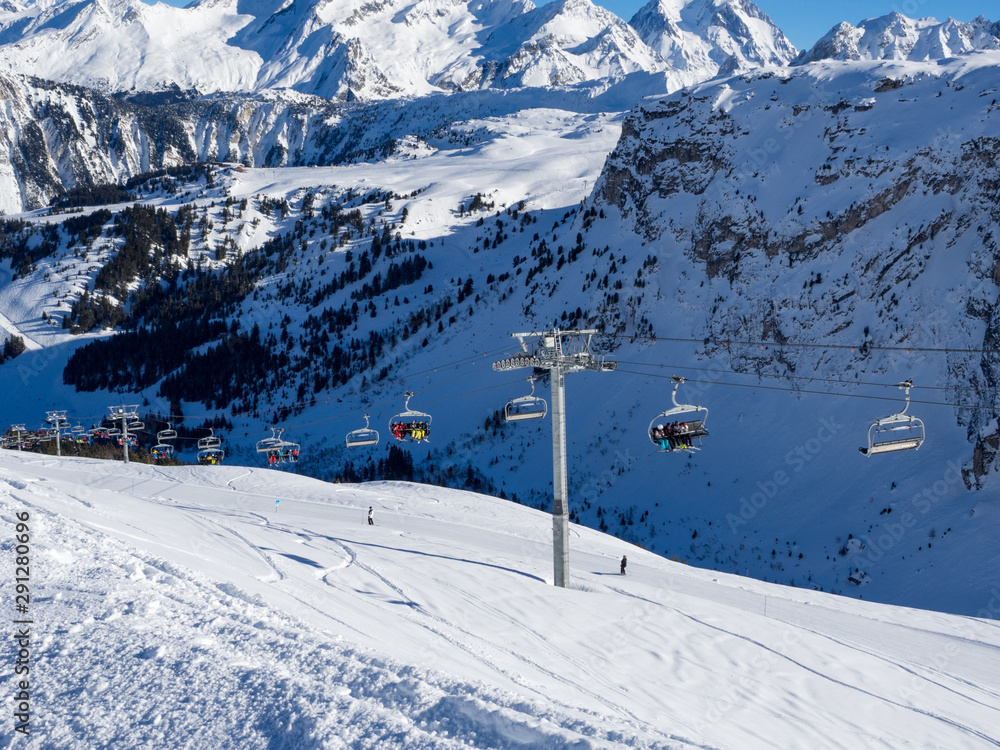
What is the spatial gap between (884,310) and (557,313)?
28670 millimetres

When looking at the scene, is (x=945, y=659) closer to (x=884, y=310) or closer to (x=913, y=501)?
(x=913, y=501)

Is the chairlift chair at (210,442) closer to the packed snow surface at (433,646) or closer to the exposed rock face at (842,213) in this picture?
the packed snow surface at (433,646)

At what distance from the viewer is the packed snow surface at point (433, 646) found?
6.76m

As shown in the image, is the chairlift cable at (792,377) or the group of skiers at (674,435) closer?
the group of skiers at (674,435)

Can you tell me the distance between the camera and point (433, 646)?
11695mm

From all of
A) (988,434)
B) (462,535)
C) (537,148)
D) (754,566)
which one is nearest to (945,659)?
(462,535)

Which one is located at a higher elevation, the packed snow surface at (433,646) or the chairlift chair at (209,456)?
the packed snow surface at (433,646)

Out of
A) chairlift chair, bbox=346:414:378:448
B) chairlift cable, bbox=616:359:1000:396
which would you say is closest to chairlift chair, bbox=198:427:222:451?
chairlift chair, bbox=346:414:378:448

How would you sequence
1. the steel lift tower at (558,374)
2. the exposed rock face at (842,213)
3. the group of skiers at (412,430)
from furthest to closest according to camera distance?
the exposed rock face at (842,213) < the group of skiers at (412,430) < the steel lift tower at (558,374)

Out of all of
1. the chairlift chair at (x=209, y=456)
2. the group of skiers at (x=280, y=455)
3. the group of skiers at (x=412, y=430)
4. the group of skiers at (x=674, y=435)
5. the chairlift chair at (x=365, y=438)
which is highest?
the group of skiers at (x=674, y=435)

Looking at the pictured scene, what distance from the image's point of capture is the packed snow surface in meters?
6.76

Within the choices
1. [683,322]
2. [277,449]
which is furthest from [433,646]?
[683,322]

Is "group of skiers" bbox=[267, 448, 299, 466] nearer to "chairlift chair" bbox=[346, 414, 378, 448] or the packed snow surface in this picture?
"chairlift chair" bbox=[346, 414, 378, 448]

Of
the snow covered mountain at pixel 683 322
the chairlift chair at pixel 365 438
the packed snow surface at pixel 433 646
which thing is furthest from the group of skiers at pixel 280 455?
the snow covered mountain at pixel 683 322
